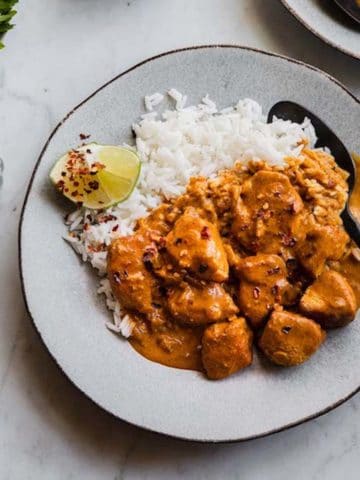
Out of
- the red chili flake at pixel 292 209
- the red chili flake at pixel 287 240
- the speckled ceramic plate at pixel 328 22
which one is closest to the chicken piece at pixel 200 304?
the red chili flake at pixel 287 240

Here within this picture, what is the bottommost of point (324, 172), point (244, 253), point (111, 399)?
point (111, 399)

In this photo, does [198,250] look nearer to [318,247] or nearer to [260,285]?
[260,285]

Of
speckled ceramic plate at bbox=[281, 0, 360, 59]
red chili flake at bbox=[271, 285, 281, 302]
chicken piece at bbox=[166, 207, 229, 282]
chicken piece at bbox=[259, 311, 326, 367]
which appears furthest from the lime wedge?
speckled ceramic plate at bbox=[281, 0, 360, 59]

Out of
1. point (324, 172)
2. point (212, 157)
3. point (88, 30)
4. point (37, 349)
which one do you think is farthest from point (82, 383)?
point (88, 30)

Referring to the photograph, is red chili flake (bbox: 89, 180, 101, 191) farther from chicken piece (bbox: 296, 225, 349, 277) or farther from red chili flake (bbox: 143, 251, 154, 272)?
chicken piece (bbox: 296, 225, 349, 277)

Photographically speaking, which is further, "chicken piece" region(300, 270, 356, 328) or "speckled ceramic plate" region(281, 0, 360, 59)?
"speckled ceramic plate" region(281, 0, 360, 59)

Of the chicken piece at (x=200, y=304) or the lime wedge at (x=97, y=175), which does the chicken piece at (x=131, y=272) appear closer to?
the chicken piece at (x=200, y=304)

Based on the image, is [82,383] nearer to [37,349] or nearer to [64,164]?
[37,349]
